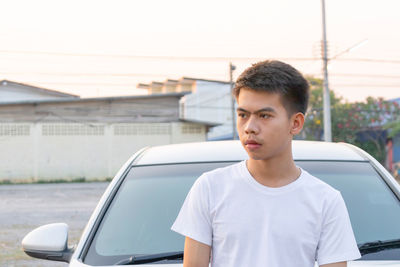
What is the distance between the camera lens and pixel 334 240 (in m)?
1.99

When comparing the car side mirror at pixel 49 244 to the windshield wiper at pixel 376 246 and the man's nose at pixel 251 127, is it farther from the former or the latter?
the man's nose at pixel 251 127

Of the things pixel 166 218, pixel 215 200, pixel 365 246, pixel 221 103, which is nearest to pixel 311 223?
pixel 215 200

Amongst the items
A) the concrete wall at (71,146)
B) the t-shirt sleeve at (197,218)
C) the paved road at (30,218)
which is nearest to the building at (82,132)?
the concrete wall at (71,146)

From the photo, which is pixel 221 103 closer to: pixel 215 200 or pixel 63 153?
pixel 63 153

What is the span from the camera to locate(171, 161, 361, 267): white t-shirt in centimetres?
196

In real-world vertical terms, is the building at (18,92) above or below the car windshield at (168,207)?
above

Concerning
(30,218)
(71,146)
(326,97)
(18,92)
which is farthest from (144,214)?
(18,92)

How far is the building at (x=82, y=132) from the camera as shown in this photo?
3719cm

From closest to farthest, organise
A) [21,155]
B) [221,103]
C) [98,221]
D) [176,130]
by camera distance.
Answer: [98,221], [21,155], [176,130], [221,103]

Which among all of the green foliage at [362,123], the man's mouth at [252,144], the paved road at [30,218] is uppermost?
the green foliage at [362,123]

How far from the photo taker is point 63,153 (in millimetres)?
37688

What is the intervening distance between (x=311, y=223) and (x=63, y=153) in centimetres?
3661

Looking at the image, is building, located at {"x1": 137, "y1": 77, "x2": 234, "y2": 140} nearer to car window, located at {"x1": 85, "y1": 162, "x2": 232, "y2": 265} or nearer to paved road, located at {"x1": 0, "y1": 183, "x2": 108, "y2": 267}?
paved road, located at {"x1": 0, "y1": 183, "x2": 108, "y2": 267}

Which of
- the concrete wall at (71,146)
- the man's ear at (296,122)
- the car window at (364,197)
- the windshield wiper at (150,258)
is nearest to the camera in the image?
the man's ear at (296,122)
